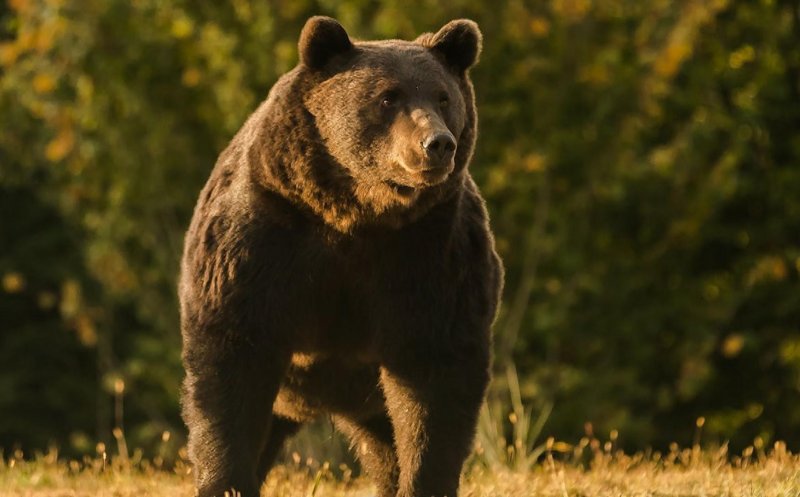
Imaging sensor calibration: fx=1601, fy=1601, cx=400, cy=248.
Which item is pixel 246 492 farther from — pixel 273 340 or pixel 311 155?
pixel 311 155

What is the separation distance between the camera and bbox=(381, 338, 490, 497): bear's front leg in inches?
243

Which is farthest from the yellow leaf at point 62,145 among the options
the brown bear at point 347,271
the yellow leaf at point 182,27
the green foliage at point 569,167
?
the brown bear at point 347,271

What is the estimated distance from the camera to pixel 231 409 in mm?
6246

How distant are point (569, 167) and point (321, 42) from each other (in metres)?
12.8

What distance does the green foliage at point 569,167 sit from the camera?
1798 cm

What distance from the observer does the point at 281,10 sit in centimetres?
1766

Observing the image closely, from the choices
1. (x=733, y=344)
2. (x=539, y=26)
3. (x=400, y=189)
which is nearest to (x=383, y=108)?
(x=400, y=189)

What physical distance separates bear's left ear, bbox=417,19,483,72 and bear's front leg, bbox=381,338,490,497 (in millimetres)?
1167

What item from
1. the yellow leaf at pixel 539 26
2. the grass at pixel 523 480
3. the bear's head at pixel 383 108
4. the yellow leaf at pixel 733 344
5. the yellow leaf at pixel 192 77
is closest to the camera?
the bear's head at pixel 383 108

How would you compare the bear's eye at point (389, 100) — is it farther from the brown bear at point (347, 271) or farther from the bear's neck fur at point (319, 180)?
the bear's neck fur at point (319, 180)

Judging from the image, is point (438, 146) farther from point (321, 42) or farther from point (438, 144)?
point (321, 42)

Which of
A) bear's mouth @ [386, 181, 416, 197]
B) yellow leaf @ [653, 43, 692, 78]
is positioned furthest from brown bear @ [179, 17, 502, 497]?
yellow leaf @ [653, 43, 692, 78]

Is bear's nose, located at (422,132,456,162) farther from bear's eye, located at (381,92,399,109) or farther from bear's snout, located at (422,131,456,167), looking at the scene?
bear's eye, located at (381,92,399,109)

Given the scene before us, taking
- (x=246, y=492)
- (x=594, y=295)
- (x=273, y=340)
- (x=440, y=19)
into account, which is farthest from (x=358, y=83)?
(x=594, y=295)
